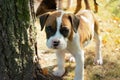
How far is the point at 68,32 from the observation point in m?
4.09

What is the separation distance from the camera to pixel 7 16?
3.87 meters

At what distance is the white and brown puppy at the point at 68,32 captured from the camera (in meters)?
4.01

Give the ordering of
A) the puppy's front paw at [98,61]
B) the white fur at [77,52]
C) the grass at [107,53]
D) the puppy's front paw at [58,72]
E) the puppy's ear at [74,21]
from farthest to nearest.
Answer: the puppy's front paw at [98,61]
the grass at [107,53]
the puppy's front paw at [58,72]
the white fur at [77,52]
the puppy's ear at [74,21]

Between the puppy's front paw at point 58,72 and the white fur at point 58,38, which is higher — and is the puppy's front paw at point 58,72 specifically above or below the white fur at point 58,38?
below

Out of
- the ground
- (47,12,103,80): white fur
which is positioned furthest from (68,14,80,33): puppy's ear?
the ground

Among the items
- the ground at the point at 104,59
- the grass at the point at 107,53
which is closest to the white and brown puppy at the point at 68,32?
the ground at the point at 104,59

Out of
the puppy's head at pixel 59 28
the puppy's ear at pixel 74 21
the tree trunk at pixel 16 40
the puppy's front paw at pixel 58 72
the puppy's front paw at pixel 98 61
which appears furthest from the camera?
the puppy's front paw at pixel 98 61

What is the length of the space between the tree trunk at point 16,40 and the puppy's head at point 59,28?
0.29m

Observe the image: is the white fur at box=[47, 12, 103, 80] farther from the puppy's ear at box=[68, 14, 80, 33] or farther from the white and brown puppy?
the puppy's ear at box=[68, 14, 80, 33]

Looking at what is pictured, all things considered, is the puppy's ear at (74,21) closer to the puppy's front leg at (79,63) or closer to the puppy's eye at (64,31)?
the puppy's eye at (64,31)

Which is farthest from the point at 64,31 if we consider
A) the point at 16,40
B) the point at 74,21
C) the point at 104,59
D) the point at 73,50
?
the point at 104,59

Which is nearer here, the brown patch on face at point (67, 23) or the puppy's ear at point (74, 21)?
the brown patch on face at point (67, 23)

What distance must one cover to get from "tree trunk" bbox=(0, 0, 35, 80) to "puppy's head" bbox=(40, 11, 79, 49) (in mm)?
290

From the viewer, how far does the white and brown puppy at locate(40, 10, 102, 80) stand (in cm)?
401
